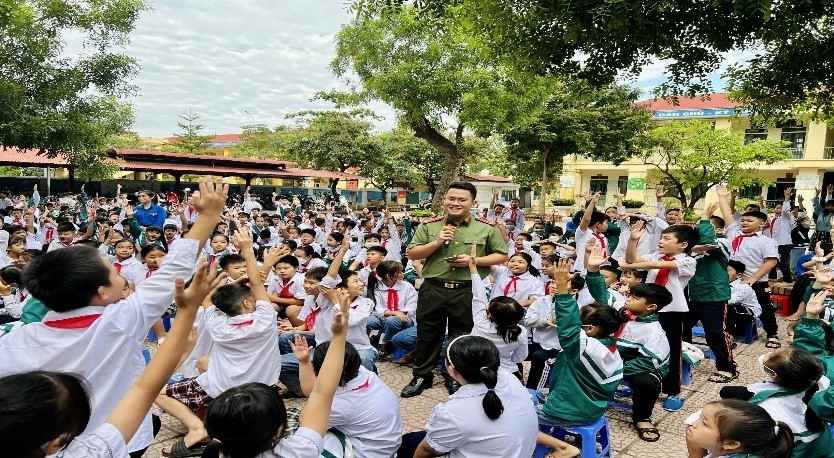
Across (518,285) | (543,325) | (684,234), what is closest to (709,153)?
(518,285)

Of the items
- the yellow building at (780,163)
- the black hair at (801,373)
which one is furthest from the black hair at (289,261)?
the yellow building at (780,163)

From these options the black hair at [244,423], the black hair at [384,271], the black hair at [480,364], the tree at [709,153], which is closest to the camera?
the black hair at [244,423]

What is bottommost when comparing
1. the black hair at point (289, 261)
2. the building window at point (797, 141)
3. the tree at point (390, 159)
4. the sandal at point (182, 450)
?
the sandal at point (182, 450)

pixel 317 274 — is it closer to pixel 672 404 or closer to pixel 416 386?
pixel 416 386

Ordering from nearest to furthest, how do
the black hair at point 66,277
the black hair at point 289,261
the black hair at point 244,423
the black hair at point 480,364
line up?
the black hair at point 244,423 → the black hair at point 66,277 → the black hair at point 480,364 → the black hair at point 289,261

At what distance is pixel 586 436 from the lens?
10.4 ft

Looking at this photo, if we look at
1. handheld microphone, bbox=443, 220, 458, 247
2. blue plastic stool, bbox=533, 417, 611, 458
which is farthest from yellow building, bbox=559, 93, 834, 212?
blue plastic stool, bbox=533, 417, 611, 458

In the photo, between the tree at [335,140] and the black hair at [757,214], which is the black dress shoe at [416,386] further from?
the tree at [335,140]

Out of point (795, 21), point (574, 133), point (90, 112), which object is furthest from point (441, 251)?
point (574, 133)

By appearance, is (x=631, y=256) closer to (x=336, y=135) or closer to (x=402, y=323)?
(x=402, y=323)

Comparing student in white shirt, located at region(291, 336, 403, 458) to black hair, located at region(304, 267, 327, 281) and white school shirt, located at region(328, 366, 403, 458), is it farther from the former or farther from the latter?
black hair, located at region(304, 267, 327, 281)

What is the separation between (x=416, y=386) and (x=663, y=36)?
4590 mm

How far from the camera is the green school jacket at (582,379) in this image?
309cm

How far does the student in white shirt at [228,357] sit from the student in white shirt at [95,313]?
4.18 feet
